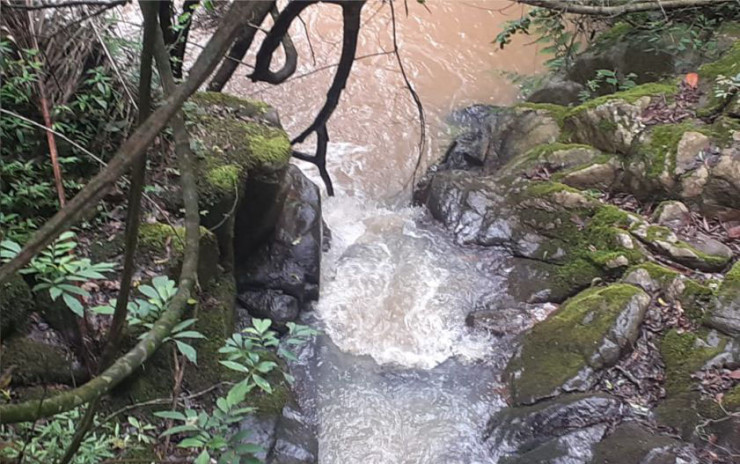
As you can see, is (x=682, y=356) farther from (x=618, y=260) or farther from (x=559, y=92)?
(x=559, y=92)

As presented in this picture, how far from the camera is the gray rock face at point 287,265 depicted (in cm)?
449

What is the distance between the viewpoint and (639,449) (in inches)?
130

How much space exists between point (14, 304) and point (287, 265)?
233cm

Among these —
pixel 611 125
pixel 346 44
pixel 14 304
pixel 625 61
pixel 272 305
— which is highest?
pixel 346 44

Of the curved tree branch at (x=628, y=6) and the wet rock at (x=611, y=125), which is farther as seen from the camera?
the wet rock at (x=611, y=125)

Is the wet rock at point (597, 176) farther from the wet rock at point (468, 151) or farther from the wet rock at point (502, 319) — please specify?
the wet rock at point (468, 151)

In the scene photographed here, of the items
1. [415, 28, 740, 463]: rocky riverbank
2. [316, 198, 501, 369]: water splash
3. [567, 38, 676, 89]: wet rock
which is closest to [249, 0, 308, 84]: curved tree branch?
[316, 198, 501, 369]: water splash

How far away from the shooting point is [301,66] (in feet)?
26.9

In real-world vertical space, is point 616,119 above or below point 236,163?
above

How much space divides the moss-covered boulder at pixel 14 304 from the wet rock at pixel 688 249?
4.05 metres

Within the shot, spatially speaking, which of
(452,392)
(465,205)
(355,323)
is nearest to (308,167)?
(465,205)

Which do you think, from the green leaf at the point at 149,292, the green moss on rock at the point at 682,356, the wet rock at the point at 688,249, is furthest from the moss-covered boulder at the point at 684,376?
the green leaf at the point at 149,292

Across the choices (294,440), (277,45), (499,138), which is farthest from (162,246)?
(499,138)

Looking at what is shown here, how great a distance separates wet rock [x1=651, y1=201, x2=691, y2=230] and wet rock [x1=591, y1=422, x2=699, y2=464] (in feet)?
5.93
